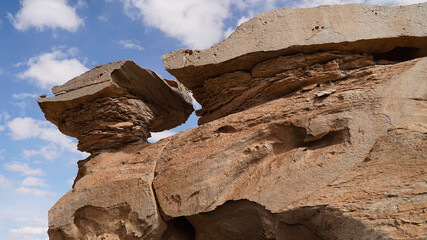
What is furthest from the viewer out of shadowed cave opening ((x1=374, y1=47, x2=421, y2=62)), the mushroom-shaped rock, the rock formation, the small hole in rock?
the mushroom-shaped rock

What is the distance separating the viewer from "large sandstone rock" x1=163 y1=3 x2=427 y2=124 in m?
6.01

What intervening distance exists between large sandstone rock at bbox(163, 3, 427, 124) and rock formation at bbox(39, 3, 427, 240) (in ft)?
0.06

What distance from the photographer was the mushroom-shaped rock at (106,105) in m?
7.33

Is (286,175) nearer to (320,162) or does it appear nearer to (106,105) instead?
(320,162)

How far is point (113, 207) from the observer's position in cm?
612

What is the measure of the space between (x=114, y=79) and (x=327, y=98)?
402cm

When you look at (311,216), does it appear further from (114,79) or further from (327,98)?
(114,79)

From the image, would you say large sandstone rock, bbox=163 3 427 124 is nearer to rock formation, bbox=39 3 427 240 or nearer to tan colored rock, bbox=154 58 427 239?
rock formation, bbox=39 3 427 240

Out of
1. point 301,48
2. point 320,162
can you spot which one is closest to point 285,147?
point 320,162

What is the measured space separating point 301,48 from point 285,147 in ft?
5.70

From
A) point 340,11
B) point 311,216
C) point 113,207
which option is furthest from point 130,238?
point 340,11

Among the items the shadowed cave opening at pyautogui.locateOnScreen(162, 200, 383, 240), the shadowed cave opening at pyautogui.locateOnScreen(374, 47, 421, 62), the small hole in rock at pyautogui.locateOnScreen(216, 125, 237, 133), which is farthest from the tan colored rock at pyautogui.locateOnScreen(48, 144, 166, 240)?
the shadowed cave opening at pyautogui.locateOnScreen(374, 47, 421, 62)

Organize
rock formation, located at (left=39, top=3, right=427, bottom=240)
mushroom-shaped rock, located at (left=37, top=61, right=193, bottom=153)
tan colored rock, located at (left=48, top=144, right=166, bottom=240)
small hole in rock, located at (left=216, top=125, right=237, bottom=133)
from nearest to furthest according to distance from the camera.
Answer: rock formation, located at (left=39, top=3, right=427, bottom=240) < tan colored rock, located at (left=48, top=144, right=166, bottom=240) < small hole in rock, located at (left=216, top=125, right=237, bottom=133) < mushroom-shaped rock, located at (left=37, top=61, right=193, bottom=153)

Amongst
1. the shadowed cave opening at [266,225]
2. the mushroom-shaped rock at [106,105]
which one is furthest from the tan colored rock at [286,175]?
the mushroom-shaped rock at [106,105]
